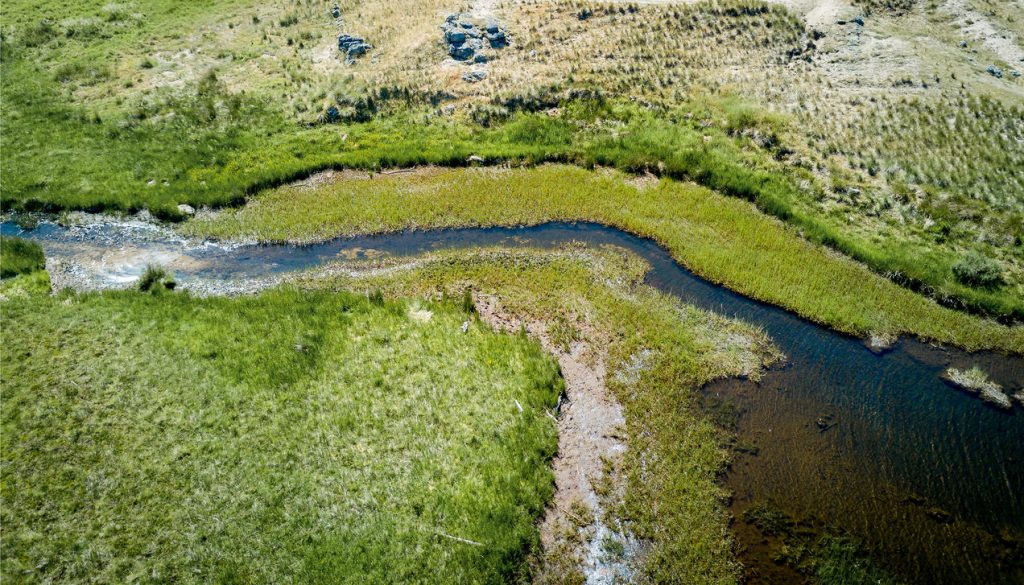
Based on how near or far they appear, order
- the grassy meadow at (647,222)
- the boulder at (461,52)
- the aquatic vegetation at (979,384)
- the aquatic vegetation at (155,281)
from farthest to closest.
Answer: the boulder at (461,52)
the aquatic vegetation at (155,281)
the grassy meadow at (647,222)
the aquatic vegetation at (979,384)

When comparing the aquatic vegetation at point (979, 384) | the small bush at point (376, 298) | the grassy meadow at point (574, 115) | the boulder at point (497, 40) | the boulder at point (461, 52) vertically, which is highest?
the boulder at point (497, 40)

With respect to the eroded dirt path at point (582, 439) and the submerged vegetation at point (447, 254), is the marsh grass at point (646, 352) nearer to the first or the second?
the submerged vegetation at point (447, 254)

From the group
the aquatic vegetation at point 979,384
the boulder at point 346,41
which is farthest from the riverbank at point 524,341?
the boulder at point 346,41

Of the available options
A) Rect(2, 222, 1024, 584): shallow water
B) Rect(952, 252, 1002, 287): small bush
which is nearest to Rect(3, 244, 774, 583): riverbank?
Rect(2, 222, 1024, 584): shallow water

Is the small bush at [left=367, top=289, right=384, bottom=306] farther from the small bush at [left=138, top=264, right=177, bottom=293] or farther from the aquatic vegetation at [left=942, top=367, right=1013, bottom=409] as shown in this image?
the aquatic vegetation at [left=942, top=367, right=1013, bottom=409]

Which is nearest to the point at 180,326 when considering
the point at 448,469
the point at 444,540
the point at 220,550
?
the point at 220,550

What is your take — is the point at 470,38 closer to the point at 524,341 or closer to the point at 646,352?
the point at 524,341
